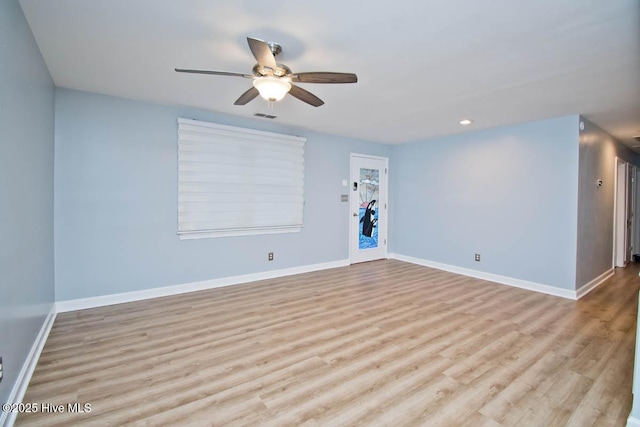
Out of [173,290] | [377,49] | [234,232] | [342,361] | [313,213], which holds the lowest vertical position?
[342,361]

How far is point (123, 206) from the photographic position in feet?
11.5

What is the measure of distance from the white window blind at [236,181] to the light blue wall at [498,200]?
2393 millimetres

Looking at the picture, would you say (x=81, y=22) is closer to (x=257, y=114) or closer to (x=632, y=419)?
(x=257, y=114)

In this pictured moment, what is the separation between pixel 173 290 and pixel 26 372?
1821mm

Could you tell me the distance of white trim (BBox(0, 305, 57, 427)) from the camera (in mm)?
1617

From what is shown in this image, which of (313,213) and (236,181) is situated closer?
(236,181)

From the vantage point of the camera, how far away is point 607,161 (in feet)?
15.4

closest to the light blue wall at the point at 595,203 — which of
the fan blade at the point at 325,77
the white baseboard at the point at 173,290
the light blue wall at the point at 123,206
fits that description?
the fan blade at the point at 325,77

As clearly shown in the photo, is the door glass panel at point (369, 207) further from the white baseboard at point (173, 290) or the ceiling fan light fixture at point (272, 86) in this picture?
the ceiling fan light fixture at point (272, 86)

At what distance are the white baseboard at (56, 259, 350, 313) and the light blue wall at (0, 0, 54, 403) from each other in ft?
1.79

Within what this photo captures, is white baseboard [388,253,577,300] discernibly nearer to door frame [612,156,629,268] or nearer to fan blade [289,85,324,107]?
door frame [612,156,629,268]

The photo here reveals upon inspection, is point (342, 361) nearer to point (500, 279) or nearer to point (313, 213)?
point (313, 213)

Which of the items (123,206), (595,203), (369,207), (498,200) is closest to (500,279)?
(498,200)

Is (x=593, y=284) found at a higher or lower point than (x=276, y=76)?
lower
